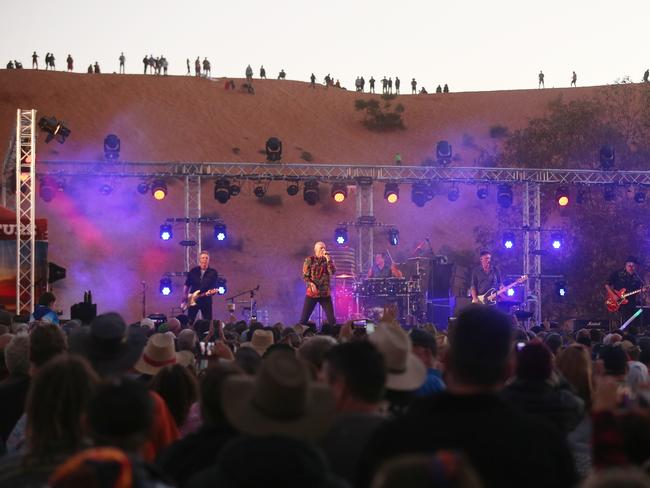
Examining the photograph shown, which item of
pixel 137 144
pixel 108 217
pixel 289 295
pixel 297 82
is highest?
pixel 297 82

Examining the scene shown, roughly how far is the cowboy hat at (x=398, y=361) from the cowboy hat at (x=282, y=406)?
4.41 ft

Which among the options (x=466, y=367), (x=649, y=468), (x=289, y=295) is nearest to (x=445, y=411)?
(x=466, y=367)

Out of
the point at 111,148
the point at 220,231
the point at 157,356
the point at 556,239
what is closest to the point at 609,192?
the point at 556,239

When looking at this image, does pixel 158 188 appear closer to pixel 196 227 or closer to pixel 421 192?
pixel 196 227

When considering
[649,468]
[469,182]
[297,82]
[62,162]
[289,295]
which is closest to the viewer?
[649,468]

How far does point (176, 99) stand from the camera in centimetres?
7431

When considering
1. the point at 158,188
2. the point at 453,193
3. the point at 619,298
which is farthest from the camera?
the point at 453,193

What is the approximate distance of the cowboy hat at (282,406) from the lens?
4.13 meters

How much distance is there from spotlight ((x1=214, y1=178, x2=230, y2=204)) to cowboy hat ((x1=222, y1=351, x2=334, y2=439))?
74.3 ft

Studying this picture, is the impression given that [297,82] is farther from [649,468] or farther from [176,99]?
[649,468]

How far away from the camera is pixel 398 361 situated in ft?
18.5

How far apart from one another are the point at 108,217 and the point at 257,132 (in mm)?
15169

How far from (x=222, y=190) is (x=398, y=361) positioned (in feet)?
70.5

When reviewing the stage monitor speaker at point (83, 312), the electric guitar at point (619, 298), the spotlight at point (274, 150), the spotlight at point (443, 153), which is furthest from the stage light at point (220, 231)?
the stage monitor speaker at point (83, 312)
